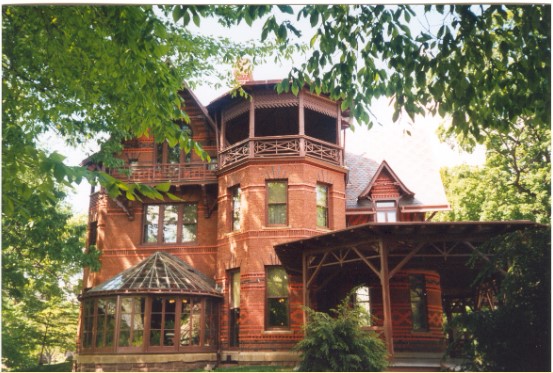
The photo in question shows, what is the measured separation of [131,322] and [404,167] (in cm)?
1232

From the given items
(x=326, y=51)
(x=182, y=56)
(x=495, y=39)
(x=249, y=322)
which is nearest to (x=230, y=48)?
(x=182, y=56)

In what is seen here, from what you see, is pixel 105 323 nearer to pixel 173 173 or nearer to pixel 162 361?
pixel 162 361

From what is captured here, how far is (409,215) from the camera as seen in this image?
19.5 meters

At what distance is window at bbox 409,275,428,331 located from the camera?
16516 millimetres

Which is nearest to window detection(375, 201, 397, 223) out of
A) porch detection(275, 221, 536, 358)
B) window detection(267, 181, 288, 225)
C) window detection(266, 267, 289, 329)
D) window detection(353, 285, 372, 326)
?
porch detection(275, 221, 536, 358)

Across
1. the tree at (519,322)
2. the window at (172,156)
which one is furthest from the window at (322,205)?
the tree at (519,322)

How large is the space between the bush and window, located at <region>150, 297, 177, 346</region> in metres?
6.29

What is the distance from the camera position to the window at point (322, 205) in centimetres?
1717

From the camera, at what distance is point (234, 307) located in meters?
16.7

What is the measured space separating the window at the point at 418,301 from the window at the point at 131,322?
886 cm

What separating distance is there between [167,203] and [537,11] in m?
14.9

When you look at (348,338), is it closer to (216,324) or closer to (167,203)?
(216,324)

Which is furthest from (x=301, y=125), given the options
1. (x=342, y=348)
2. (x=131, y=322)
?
(x=342, y=348)

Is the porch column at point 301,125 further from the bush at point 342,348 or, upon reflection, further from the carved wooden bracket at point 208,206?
the bush at point 342,348
